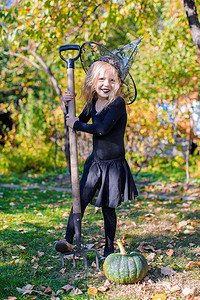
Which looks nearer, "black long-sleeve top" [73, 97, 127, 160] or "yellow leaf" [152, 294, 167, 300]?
"yellow leaf" [152, 294, 167, 300]

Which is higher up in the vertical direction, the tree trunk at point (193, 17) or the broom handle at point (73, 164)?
the tree trunk at point (193, 17)

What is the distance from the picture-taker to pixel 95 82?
2.83 metres

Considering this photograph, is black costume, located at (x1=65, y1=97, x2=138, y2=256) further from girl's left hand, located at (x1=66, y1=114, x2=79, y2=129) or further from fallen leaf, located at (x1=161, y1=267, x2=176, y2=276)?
fallen leaf, located at (x1=161, y1=267, x2=176, y2=276)

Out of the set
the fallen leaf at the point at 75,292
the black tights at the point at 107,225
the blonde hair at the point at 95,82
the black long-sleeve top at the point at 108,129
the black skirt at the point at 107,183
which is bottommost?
the fallen leaf at the point at 75,292

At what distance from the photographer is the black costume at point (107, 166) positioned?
2656 mm

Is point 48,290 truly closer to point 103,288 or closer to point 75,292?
point 75,292

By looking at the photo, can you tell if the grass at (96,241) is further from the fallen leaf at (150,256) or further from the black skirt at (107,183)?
the black skirt at (107,183)

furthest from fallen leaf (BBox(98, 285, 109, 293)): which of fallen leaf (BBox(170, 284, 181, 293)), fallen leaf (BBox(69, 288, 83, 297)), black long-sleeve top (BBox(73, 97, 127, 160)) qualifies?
black long-sleeve top (BBox(73, 97, 127, 160))

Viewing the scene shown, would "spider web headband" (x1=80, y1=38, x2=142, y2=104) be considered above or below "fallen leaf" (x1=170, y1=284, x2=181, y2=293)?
above

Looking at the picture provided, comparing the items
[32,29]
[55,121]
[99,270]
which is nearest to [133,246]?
[99,270]

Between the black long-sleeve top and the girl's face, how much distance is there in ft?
0.37

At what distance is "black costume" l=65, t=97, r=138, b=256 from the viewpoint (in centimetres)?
266

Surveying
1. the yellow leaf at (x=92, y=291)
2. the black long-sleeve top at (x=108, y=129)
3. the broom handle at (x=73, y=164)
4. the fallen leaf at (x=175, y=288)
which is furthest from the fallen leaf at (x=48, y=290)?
the black long-sleeve top at (x=108, y=129)

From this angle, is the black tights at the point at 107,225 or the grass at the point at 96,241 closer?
the grass at the point at 96,241
